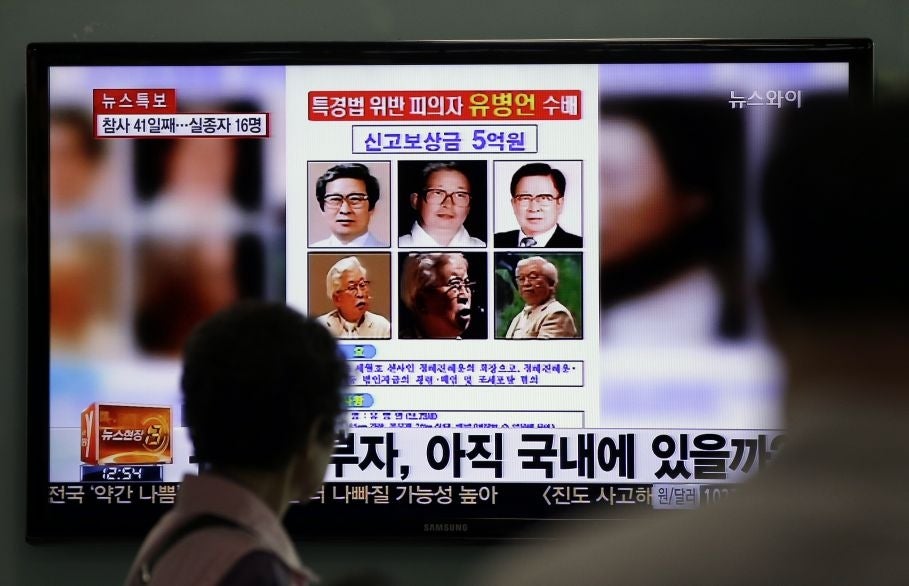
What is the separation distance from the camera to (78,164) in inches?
106

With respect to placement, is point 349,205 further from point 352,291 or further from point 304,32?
point 304,32

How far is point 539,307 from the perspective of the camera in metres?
2.66

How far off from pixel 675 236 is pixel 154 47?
1.38m

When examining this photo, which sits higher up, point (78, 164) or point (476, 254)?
point (78, 164)

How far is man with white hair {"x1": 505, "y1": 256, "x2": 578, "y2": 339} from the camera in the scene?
2656 millimetres

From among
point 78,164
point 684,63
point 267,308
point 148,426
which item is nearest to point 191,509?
point 267,308

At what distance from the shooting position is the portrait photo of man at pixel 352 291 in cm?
268

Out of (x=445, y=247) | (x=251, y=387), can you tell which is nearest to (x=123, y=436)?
(x=445, y=247)

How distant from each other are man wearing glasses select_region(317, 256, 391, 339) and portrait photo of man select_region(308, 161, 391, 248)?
0.06 m

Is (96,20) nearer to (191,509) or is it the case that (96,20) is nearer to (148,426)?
(148,426)

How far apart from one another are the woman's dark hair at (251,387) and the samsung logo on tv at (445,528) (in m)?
1.26

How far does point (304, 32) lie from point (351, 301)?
2.35ft

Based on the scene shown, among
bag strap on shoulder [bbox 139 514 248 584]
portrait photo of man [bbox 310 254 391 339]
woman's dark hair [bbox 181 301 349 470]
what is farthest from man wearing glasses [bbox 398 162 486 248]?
bag strap on shoulder [bbox 139 514 248 584]

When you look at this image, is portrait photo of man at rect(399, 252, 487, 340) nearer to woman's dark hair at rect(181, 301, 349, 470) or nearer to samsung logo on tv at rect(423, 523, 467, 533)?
samsung logo on tv at rect(423, 523, 467, 533)
